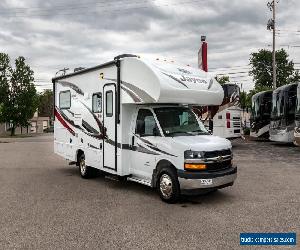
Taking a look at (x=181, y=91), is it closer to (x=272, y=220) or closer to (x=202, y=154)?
(x=202, y=154)

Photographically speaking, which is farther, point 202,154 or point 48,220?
point 202,154

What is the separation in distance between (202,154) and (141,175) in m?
1.97

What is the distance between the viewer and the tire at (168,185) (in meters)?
8.12

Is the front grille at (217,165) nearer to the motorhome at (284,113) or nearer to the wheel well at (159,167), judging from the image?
the wheel well at (159,167)

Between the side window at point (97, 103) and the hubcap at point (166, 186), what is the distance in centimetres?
316

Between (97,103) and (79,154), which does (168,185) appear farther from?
(79,154)

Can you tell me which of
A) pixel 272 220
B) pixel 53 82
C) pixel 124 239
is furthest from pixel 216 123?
pixel 124 239

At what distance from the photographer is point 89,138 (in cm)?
1132

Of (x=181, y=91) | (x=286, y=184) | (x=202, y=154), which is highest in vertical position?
(x=181, y=91)

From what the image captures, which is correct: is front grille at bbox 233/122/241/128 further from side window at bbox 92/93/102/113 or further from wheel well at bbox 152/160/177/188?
wheel well at bbox 152/160/177/188

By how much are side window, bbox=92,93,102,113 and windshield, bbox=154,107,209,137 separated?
2141 millimetres

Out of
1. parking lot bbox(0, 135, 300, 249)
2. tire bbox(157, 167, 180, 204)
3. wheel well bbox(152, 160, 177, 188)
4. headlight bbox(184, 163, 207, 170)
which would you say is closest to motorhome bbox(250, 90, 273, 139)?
parking lot bbox(0, 135, 300, 249)

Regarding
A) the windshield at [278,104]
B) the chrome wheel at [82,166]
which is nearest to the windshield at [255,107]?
the windshield at [278,104]

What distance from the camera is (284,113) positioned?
72.5 ft
